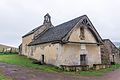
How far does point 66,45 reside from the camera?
2761 centimetres

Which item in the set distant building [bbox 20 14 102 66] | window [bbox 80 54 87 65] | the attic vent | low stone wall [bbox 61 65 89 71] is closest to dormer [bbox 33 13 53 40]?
distant building [bbox 20 14 102 66]

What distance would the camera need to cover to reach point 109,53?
38.5 meters

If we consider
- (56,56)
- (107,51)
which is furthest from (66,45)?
(107,51)

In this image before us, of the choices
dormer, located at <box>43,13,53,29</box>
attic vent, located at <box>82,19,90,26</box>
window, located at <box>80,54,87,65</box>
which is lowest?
window, located at <box>80,54,87,65</box>

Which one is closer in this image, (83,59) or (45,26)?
(83,59)

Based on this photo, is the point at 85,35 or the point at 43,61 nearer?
the point at 85,35

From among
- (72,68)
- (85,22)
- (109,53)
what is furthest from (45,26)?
(72,68)

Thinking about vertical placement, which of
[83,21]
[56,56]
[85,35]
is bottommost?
[56,56]

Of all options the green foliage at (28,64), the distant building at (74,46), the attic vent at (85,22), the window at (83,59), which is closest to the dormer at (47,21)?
the green foliage at (28,64)

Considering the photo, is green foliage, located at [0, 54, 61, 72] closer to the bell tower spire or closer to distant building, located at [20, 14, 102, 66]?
distant building, located at [20, 14, 102, 66]

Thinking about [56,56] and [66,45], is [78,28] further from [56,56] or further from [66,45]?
[56,56]

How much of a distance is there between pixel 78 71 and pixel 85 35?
22.5 ft

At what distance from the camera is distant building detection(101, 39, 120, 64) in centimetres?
3744

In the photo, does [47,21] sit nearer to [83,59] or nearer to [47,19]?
[47,19]
